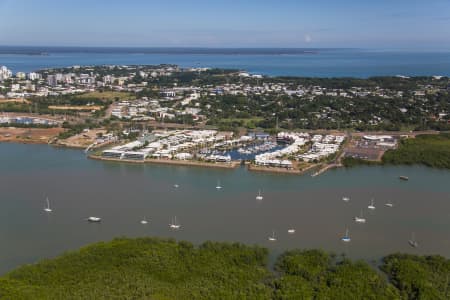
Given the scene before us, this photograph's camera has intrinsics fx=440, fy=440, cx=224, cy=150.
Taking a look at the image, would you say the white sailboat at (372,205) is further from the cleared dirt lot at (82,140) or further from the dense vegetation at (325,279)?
the cleared dirt lot at (82,140)

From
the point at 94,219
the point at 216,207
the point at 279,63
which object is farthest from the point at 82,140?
the point at 279,63

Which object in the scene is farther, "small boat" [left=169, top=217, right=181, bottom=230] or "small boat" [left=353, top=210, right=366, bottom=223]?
"small boat" [left=353, top=210, right=366, bottom=223]

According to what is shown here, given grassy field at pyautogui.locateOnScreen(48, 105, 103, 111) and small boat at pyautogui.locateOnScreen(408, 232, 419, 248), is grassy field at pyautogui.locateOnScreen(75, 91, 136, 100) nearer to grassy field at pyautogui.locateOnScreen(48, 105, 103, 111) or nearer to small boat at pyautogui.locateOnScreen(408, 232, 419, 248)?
grassy field at pyautogui.locateOnScreen(48, 105, 103, 111)

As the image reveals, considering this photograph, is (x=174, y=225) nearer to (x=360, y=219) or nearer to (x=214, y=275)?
(x=214, y=275)

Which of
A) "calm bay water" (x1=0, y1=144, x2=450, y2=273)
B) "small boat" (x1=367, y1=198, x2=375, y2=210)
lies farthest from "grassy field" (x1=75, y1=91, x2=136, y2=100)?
"small boat" (x1=367, y1=198, x2=375, y2=210)

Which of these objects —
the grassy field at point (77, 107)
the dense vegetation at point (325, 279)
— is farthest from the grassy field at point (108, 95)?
the dense vegetation at point (325, 279)

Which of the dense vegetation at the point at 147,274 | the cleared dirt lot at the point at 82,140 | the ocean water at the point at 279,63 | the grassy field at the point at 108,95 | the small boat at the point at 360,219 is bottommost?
the dense vegetation at the point at 147,274

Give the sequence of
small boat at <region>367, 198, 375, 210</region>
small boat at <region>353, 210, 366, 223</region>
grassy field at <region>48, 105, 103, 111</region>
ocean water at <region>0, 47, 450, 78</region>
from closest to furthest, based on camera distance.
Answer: small boat at <region>353, 210, 366, 223</region> < small boat at <region>367, 198, 375, 210</region> < grassy field at <region>48, 105, 103, 111</region> < ocean water at <region>0, 47, 450, 78</region>
